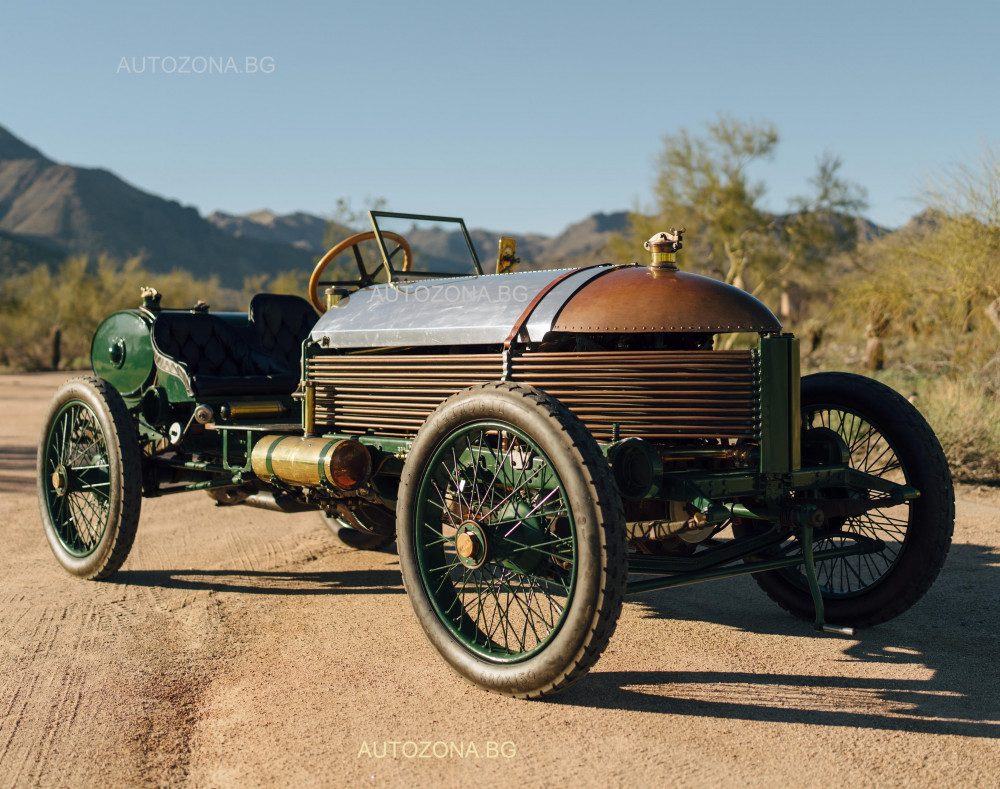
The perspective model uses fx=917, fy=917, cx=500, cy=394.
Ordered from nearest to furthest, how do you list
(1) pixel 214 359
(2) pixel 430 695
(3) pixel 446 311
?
(2) pixel 430 695
(3) pixel 446 311
(1) pixel 214 359

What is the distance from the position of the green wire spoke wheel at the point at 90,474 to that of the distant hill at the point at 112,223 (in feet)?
307

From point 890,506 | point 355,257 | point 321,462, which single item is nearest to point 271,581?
point 321,462

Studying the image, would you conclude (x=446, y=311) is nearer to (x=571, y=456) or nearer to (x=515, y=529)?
(x=515, y=529)

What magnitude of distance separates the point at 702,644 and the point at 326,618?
1962 mm

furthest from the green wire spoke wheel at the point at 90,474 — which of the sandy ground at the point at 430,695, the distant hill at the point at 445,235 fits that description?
the distant hill at the point at 445,235

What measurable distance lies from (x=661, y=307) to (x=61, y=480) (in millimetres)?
4278

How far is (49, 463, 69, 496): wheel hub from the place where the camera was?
19.8 feet

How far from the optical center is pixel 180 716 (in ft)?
11.8

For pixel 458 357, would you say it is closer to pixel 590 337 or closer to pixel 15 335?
pixel 590 337

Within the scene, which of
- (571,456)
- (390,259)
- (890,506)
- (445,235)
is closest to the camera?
(571,456)

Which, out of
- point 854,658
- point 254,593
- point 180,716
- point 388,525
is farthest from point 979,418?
point 180,716

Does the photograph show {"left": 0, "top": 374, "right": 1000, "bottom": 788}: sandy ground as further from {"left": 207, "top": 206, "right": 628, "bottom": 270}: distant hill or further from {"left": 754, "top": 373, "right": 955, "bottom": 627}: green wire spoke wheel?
{"left": 207, "top": 206, "right": 628, "bottom": 270}: distant hill

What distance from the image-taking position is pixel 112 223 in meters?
104

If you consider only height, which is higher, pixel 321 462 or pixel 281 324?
pixel 281 324
